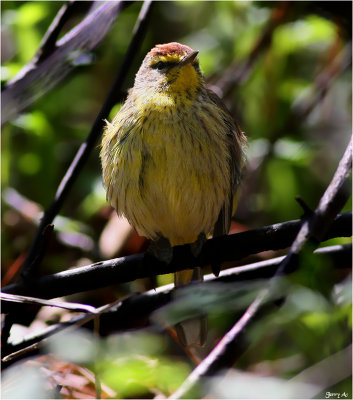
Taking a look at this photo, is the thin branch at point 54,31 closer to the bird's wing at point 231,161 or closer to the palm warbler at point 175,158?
the palm warbler at point 175,158

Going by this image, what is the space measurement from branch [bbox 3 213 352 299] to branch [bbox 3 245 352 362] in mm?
217

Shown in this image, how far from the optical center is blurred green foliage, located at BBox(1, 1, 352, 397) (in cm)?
423

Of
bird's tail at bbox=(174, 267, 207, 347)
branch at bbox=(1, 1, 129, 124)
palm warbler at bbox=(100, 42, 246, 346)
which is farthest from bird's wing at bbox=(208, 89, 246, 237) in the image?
branch at bbox=(1, 1, 129, 124)

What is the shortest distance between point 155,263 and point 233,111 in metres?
2.56

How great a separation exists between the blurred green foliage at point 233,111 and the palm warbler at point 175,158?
1.94 feet

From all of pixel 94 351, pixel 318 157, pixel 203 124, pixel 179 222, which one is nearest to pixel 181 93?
pixel 203 124

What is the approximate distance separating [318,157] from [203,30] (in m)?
1.44

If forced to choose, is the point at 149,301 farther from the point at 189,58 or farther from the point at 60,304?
the point at 189,58

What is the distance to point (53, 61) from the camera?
3.21m

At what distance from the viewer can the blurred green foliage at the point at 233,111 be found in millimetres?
4230

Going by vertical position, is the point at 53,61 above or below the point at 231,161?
above

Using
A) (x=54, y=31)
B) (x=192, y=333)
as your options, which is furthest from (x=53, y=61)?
(x=192, y=333)

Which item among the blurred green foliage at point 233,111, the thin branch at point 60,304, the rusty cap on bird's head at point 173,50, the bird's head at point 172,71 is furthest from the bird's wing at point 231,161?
the thin branch at point 60,304

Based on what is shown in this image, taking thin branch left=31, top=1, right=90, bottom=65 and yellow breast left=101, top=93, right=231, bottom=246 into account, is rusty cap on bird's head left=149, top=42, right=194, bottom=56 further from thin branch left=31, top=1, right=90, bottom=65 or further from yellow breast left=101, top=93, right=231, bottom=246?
thin branch left=31, top=1, right=90, bottom=65
